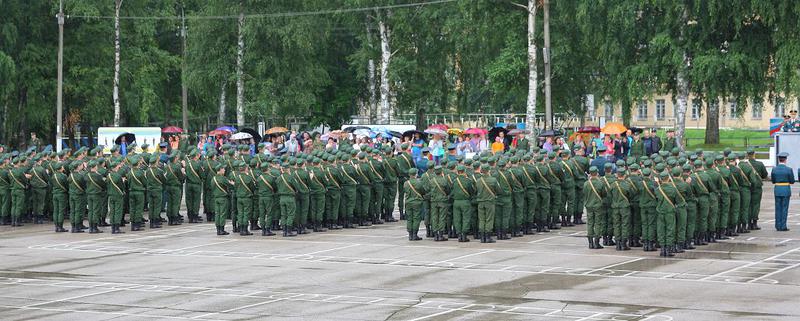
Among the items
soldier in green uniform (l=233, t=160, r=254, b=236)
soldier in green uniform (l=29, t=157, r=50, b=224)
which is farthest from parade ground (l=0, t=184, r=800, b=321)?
soldier in green uniform (l=29, t=157, r=50, b=224)

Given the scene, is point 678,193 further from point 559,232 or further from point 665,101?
point 665,101

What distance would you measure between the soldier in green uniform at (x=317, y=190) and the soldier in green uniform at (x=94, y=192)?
4.24 meters

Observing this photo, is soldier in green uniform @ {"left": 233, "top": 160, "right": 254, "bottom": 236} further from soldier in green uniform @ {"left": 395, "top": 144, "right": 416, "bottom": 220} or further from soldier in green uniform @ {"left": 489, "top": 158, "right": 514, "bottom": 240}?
soldier in green uniform @ {"left": 489, "top": 158, "right": 514, "bottom": 240}

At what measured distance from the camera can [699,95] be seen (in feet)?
144

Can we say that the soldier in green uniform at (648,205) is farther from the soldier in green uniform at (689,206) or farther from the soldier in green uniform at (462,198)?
the soldier in green uniform at (462,198)

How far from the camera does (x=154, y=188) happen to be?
28562 mm

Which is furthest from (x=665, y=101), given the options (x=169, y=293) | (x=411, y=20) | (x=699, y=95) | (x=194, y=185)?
(x=169, y=293)

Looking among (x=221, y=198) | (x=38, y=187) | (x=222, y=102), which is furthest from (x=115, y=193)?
(x=222, y=102)

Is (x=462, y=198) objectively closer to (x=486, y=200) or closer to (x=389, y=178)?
(x=486, y=200)

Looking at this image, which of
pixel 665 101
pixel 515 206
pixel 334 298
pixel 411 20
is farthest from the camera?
pixel 665 101

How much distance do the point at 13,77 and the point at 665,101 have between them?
161 ft

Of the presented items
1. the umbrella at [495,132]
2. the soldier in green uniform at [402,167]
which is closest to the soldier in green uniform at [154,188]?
the soldier in green uniform at [402,167]

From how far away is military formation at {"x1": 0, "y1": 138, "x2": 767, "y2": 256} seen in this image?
76.5 feet

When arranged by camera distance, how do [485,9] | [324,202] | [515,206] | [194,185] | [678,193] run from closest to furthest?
[678,193] → [515,206] → [324,202] → [194,185] → [485,9]
